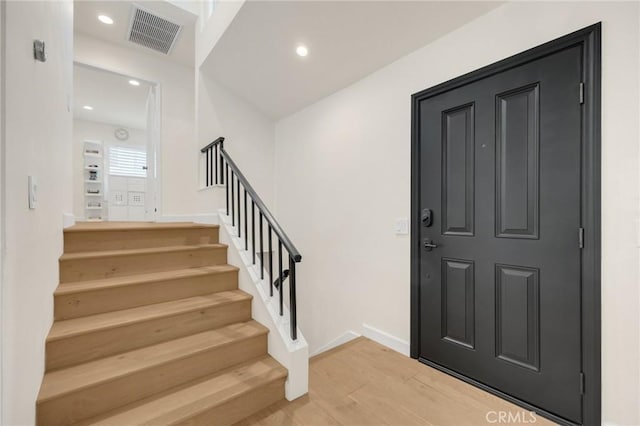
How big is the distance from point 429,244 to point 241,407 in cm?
157

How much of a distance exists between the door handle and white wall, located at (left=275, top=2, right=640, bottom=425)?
149mm

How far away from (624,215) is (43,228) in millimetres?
2837

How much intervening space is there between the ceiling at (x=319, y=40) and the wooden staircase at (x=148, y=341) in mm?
1841

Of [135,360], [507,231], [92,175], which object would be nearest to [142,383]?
[135,360]

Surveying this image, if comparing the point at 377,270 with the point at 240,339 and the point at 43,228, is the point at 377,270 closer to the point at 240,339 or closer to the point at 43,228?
the point at 240,339

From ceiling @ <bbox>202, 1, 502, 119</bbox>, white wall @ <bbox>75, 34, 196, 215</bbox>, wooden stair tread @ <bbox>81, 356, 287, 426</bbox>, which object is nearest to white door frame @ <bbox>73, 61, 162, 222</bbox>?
white wall @ <bbox>75, 34, 196, 215</bbox>

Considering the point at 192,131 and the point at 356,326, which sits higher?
the point at 192,131

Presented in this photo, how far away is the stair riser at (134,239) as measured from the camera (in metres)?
2.08

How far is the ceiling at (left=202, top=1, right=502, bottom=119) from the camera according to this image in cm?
187

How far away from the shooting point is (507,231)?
1708mm

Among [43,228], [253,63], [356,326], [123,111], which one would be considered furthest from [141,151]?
[356,326]

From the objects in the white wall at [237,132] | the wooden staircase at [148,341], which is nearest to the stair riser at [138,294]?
the wooden staircase at [148,341]

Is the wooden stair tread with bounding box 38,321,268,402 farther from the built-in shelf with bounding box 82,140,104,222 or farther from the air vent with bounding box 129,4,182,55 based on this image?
the built-in shelf with bounding box 82,140,104,222

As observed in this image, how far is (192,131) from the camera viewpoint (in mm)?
3988
